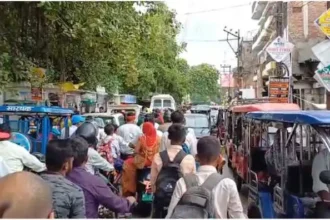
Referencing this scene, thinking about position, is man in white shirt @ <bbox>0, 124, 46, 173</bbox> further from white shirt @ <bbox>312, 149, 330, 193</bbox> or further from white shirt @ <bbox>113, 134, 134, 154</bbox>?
white shirt @ <bbox>113, 134, 134, 154</bbox>

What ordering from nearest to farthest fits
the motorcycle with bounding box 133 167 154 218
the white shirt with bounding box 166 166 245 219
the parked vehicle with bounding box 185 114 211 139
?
the white shirt with bounding box 166 166 245 219 → the motorcycle with bounding box 133 167 154 218 → the parked vehicle with bounding box 185 114 211 139

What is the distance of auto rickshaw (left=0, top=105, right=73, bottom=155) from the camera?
26.7ft

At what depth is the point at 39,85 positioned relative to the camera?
14133 millimetres

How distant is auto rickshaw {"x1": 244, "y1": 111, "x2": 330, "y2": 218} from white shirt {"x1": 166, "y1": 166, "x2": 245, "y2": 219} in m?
1.28

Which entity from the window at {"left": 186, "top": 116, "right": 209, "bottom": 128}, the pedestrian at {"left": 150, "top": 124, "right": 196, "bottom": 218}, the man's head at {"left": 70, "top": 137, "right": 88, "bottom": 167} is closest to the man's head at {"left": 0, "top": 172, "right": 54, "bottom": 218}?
the man's head at {"left": 70, "top": 137, "right": 88, "bottom": 167}

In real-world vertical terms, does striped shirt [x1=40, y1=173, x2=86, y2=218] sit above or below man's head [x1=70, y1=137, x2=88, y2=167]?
below

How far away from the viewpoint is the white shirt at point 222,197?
376 centimetres

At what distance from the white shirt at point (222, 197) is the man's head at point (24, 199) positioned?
1.64 metres

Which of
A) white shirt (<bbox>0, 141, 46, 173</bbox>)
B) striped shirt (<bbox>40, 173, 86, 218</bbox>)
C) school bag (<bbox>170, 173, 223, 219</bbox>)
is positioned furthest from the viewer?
white shirt (<bbox>0, 141, 46, 173</bbox>)

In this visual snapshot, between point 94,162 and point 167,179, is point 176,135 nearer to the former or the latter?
point 167,179

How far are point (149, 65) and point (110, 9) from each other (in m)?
28.0

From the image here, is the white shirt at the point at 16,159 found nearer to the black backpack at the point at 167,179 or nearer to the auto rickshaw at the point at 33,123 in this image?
the black backpack at the point at 167,179

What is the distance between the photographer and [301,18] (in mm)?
28969

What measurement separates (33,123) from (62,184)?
20.0 feet
